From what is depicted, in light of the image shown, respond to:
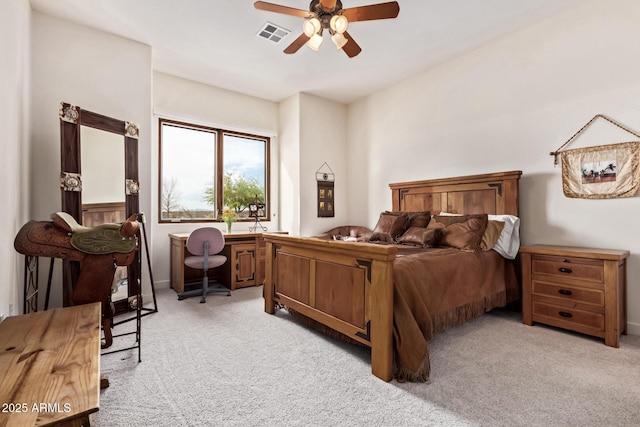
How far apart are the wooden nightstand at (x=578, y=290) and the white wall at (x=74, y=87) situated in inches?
165

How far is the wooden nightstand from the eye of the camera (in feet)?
7.80

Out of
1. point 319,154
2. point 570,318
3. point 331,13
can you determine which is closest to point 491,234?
point 570,318

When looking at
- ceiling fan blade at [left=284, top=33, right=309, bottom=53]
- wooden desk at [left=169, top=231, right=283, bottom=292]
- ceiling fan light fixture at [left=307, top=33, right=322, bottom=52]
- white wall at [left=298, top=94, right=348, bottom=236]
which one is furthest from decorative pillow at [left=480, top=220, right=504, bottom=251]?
wooden desk at [left=169, top=231, right=283, bottom=292]

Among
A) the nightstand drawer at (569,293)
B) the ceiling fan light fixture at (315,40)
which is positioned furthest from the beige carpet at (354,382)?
the ceiling fan light fixture at (315,40)

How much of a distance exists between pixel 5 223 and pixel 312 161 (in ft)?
12.5

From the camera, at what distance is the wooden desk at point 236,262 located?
411 centimetres

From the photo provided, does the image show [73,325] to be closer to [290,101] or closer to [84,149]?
[84,149]

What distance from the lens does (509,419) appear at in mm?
1560

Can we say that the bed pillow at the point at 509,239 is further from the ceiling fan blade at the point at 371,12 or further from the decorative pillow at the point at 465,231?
the ceiling fan blade at the point at 371,12

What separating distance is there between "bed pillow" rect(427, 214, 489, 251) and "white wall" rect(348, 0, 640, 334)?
0.65 m

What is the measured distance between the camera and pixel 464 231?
10.1 feet

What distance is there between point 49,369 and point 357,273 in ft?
5.29

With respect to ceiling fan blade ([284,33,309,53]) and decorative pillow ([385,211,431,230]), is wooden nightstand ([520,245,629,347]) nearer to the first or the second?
decorative pillow ([385,211,431,230])

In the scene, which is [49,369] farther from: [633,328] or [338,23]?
[633,328]
